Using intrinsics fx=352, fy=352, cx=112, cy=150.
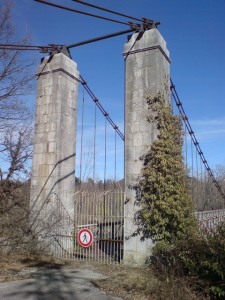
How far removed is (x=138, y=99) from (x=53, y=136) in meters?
3.16

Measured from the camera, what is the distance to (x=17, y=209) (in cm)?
1024

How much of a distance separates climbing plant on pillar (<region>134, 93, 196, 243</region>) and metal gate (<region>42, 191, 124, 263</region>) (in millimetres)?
729

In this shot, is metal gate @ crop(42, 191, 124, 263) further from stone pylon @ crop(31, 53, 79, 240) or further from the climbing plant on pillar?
the climbing plant on pillar

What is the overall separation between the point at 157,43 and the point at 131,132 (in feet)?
7.83

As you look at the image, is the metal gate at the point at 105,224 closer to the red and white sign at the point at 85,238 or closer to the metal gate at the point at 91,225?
the metal gate at the point at 91,225

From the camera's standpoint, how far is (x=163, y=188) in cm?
823

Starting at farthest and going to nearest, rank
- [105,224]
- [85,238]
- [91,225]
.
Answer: [91,225] < [105,224] < [85,238]

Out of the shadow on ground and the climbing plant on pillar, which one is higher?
the climbing plant on pillar

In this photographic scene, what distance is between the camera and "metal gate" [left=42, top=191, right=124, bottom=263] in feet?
29.4

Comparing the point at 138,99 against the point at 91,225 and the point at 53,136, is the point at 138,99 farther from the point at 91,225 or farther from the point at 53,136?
the point at 91,225

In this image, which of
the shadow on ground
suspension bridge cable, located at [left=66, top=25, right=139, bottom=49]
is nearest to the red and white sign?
the shadow on ground

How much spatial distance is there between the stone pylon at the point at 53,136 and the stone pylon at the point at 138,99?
2552mm

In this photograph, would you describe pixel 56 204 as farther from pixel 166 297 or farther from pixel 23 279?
pixel 166 297

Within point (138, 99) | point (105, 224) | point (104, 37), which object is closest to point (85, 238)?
point (105, 224)
